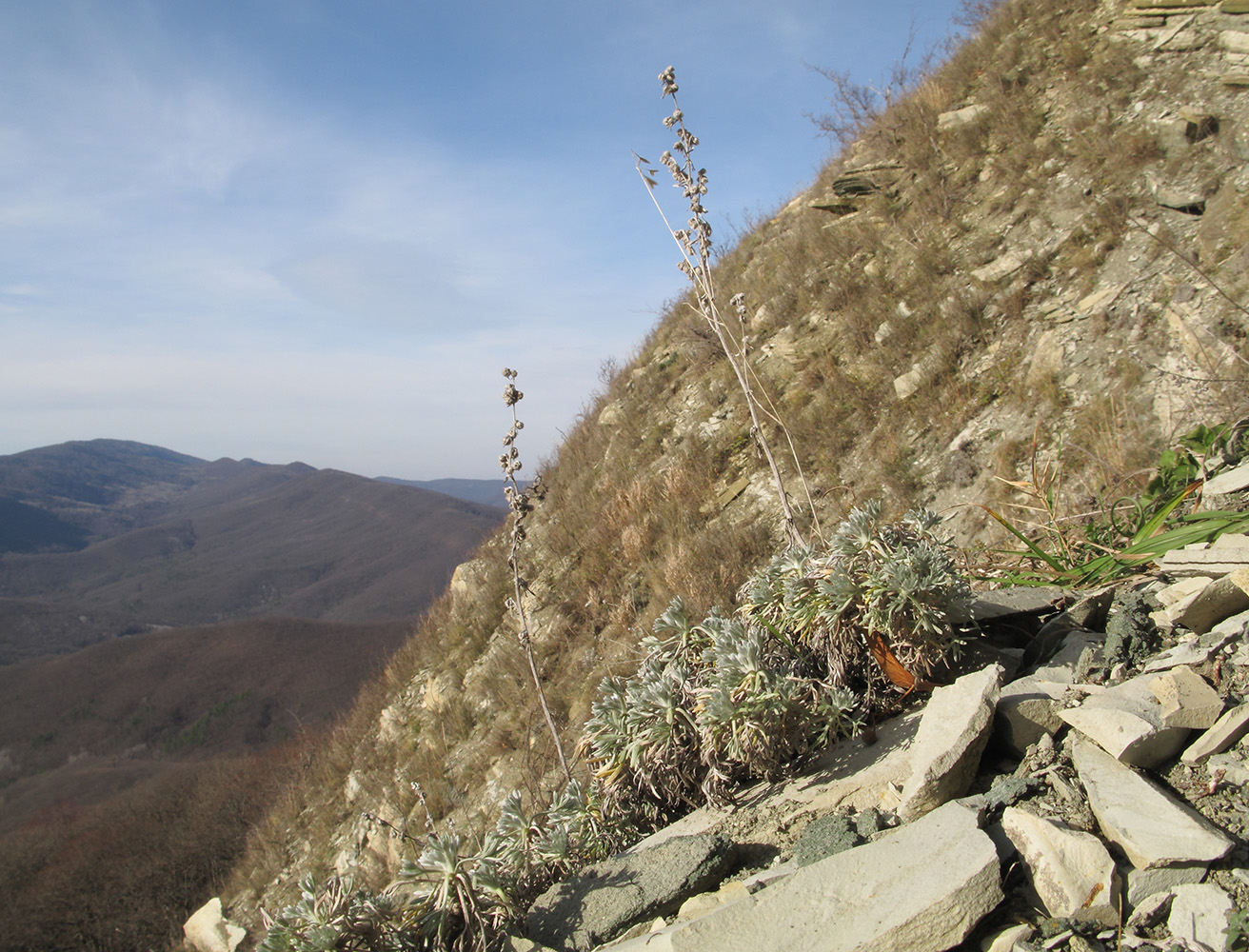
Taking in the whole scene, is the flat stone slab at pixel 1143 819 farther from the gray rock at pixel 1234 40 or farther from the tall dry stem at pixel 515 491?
the gray rock at pixel 1234 40

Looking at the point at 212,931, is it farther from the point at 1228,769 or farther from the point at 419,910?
the point at 1228,769

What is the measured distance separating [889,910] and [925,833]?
253mm

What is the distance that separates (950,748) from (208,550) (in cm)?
11047

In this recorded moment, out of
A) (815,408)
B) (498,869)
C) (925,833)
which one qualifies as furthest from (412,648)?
(925,833)

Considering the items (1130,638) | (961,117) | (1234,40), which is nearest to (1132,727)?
(1130,638)

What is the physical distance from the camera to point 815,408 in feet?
23.9

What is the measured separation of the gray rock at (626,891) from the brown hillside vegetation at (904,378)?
2.01 meters

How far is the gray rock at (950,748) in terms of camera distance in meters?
1.68

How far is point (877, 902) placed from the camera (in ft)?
4.42

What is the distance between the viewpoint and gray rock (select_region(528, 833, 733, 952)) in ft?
5.49

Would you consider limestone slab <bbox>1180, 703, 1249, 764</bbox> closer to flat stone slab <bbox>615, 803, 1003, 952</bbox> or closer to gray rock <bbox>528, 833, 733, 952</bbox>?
flat stone slab <bbox>615, 803, 1003, 952</bbox>

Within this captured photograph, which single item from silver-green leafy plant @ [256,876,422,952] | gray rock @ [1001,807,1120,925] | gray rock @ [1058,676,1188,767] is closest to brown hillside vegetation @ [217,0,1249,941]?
silver-green leafy plant @ [256,876,422,952]

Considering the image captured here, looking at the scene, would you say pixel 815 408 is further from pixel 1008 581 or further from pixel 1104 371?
pixel 1008 581

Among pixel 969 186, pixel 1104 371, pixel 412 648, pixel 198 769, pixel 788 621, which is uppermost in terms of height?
pixel 969 186
